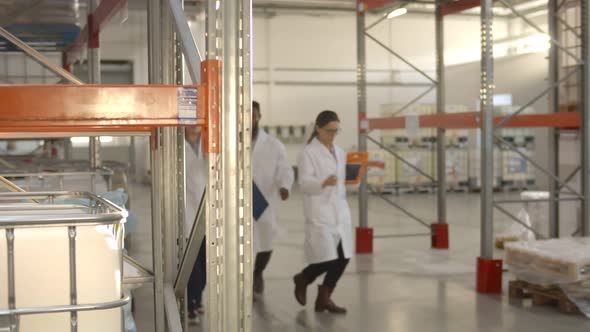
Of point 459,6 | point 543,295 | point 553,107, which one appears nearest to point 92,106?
point 543,295

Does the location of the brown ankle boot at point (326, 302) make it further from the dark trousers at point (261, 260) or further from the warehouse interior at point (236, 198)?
the dark trousers at point (261, 260)

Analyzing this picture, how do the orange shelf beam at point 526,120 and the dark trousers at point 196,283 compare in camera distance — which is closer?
the dark trousers at point 196,283

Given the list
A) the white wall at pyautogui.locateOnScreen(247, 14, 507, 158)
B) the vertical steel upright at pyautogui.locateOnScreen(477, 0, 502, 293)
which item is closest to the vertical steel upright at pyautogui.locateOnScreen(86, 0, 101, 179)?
the vertical steel upright at pyautogui.locateOnScreen(477, 0, 502, 293)

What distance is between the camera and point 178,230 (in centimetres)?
411

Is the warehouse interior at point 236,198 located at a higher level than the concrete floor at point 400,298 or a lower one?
higher

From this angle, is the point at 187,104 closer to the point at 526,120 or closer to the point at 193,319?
the point at 193,319

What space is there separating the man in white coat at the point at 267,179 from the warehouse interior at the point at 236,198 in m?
0.08

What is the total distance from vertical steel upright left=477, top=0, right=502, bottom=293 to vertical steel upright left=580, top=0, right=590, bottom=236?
1.27m

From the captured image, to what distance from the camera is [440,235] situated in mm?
11148

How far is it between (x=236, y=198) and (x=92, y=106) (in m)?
0.69

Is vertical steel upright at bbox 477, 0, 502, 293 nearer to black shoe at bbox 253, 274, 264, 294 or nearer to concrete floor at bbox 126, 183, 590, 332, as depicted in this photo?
concrete floor at bbox 126, 183, 590, 332

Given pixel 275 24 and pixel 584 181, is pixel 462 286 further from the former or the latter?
pixel 275 24

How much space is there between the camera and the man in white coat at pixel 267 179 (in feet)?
25.5

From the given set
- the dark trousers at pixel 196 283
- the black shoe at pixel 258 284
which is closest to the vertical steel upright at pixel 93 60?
the dark trousers at pixel 196 283
